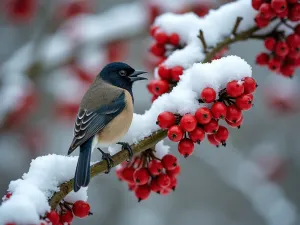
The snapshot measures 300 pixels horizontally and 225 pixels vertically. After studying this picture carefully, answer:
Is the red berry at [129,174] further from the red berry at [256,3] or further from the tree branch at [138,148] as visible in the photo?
the red berry at [256,3]

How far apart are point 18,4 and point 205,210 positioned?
487 centimetres

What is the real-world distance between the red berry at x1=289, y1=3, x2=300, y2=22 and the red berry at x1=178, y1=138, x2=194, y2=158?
0.94 metres

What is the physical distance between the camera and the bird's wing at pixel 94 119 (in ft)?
9.06

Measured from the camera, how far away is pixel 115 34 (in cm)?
546

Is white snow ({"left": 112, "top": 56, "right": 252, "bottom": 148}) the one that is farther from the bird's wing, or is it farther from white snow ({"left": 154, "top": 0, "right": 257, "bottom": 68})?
the bird's wing

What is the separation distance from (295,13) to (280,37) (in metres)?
0.21

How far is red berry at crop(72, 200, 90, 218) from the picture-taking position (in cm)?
196

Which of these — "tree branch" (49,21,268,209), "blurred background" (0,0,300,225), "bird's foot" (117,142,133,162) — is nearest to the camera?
"tree branch" (49,21,268,209)

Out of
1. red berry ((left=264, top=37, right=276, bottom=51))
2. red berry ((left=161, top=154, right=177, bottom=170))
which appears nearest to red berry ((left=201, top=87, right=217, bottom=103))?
red berry ((left=161, top=154, right=177, bottom=170))

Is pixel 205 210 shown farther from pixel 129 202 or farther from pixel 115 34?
pixel 115 34

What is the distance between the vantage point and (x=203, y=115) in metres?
1.95

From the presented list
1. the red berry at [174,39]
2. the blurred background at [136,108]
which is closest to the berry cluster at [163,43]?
the red berry at [174,39]

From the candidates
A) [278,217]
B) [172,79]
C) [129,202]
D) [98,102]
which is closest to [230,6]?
[172,79]

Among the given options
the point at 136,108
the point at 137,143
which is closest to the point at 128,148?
the point at 137,143
